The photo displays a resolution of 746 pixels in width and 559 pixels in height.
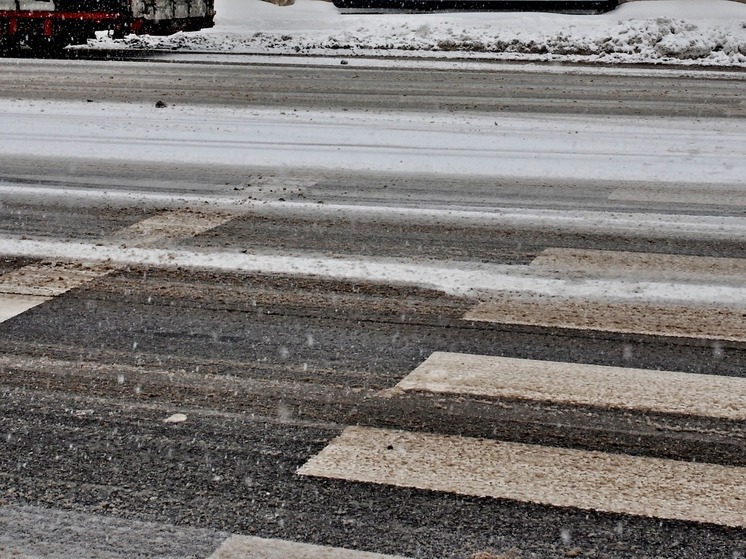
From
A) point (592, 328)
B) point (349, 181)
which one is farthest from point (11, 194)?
point (592, 328)

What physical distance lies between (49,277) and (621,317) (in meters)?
2.82

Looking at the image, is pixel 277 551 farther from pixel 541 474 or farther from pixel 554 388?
pixel 554 388

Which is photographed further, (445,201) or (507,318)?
(445,201)

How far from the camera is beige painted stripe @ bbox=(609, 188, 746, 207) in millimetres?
7672

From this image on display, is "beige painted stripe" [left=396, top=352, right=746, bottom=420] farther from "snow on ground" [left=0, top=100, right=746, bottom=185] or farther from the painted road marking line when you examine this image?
"snow on ground" [left=0, top=100, right=746, bottom=185]

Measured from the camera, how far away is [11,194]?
771 cm

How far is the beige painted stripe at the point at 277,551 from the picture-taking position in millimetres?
2955

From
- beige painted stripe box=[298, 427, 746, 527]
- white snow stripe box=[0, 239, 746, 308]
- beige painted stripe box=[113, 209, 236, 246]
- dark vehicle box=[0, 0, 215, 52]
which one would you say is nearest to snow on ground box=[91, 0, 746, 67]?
dark vehicle box=[0, 0, 215, 52]

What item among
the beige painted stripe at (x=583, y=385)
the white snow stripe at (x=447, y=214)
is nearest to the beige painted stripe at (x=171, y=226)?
the white snow stripe at (x=447, y=214)

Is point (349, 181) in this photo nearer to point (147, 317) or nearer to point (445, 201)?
point (445, 201)

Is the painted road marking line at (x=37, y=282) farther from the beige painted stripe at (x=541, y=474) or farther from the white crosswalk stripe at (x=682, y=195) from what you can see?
the white crosswalk stripe at (x=682, y=195)

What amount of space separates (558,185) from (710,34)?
12.3 meters

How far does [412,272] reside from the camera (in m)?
5.77

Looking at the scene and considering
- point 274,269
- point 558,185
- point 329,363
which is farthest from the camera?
point 558,185
